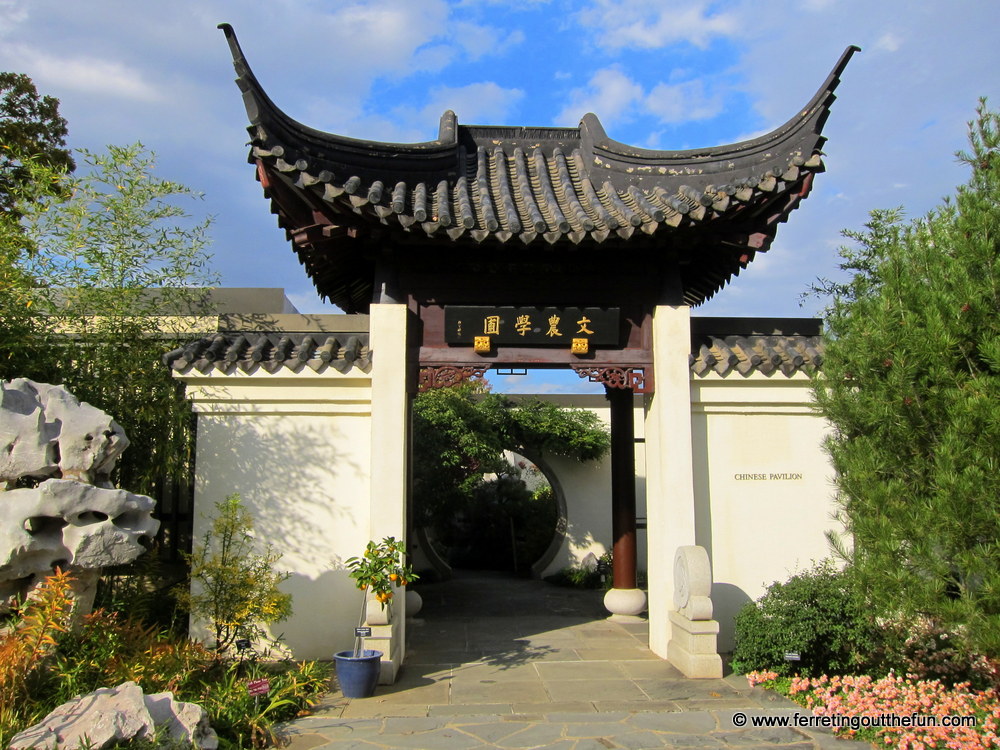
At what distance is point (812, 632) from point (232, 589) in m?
4.10

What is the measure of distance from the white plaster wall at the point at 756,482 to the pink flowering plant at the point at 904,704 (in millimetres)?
1152

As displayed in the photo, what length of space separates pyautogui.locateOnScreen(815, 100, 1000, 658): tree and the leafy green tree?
162 inches

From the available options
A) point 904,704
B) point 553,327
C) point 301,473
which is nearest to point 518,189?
point 553,327

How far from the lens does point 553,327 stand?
254 inches

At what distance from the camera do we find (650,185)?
705 cm

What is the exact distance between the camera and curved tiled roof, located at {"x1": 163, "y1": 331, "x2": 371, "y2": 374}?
629cm

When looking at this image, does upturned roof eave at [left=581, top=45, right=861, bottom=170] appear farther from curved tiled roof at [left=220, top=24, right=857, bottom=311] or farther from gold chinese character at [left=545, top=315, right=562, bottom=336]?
gold chinese character at [left=545, top=315, right=562, bottom=336]

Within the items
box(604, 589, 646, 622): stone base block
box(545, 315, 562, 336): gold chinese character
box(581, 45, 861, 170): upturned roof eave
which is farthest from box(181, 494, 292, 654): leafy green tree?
box(581, 45, 861, 170): upturned roof eave

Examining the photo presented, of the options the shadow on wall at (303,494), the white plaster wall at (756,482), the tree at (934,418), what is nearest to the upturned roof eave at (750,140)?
the tree at (934,418)

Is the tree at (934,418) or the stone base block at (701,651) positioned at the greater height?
the tree at (934,418)

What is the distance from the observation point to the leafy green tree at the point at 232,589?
545 cm

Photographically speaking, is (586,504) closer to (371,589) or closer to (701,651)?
(701,651)

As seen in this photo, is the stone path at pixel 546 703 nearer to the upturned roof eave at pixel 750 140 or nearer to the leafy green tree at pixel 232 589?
the leafy green tree at pixel 232 589

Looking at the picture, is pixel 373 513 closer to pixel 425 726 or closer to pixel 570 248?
pixel 425 726
